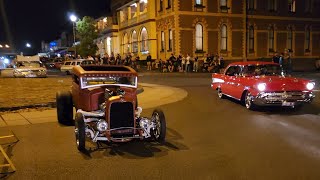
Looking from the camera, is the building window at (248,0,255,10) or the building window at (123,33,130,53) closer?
the building window at (248,0,255,10)

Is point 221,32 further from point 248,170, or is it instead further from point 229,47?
point 248,170

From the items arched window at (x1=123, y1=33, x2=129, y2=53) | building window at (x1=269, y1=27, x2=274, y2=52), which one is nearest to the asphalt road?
building window at (x1=269, y1=27, x2=274, y2=52)

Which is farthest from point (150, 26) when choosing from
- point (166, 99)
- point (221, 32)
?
point (166, 99)

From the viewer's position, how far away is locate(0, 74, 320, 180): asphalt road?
646 cm

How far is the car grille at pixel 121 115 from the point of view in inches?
314

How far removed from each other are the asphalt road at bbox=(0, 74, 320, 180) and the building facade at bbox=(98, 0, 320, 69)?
27.9 metres

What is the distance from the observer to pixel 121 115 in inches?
316

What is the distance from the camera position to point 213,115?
12289mm

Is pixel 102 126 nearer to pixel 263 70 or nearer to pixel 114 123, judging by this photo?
pixel 114 123

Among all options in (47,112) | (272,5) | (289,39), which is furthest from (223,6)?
(47,112)

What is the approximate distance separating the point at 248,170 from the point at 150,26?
36850 mm

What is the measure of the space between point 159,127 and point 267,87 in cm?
505

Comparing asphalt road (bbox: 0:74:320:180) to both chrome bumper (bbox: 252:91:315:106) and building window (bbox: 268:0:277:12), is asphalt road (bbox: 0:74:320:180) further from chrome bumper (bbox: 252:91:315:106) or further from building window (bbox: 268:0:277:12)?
building window (bbox: 268:0:277:12)

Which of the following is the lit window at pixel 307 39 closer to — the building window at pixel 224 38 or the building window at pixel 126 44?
the building window at pixel 224 38
